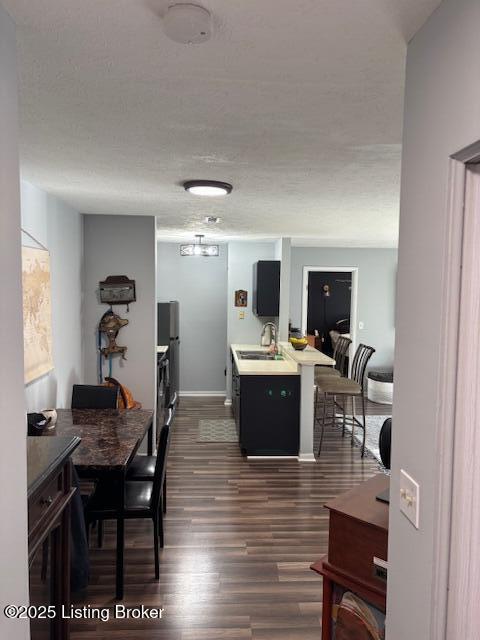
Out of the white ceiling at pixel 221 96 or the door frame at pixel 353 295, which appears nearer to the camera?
the white ceiling at pixel 221 96

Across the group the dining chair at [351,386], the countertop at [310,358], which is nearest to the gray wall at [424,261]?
the countertop at [310,358]

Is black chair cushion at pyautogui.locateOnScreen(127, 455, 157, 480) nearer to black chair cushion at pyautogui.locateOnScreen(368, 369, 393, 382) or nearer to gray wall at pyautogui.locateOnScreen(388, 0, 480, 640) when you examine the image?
gray wall at pyautogui.locateOnScreen(388, 0, 480, 640)

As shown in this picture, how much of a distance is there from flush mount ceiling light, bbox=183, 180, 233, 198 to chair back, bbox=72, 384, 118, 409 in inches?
66.0

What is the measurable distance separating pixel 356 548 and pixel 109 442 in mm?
1700

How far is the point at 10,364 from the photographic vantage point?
124 centimetres

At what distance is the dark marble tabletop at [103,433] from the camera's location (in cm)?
254

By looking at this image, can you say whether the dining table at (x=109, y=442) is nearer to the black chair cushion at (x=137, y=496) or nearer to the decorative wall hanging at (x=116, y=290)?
the black chair cushion at (x=137, y=496)

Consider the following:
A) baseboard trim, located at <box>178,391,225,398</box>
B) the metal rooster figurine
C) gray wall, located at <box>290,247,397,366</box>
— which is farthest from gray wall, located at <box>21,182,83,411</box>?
gray wall, located at <box>290,247,397,366</box>

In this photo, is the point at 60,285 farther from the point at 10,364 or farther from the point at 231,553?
the point at 10,364

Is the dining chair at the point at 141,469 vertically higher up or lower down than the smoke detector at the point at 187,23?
lower down

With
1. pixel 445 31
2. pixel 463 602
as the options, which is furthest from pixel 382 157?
pixel 463 602

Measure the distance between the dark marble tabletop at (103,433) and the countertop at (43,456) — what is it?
0.61 metres

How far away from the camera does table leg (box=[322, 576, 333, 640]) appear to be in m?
1.79

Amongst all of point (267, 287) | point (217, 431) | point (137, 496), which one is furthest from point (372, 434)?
point (137, 496)
